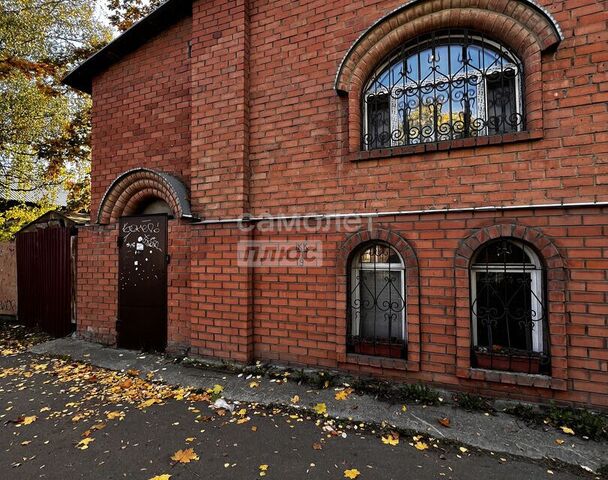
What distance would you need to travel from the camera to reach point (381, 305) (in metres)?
3.82

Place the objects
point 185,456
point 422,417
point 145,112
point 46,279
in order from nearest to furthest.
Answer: point 185,456 < point 422,417 < point 145,112 < point 46,279

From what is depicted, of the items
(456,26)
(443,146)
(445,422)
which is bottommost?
(445,422)

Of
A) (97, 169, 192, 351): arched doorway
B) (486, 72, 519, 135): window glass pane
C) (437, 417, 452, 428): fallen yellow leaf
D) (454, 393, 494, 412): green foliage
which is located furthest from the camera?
(97, 169, 192, 351): arched doorway

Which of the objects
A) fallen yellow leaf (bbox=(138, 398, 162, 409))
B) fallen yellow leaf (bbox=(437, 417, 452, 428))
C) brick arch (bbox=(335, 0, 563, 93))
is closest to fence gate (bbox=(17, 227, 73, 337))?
fallen yellow leaf (bbox=(138, 398, 162, 409))

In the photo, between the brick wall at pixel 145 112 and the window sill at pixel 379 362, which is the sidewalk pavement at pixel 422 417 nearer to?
the window sill at pixel 379 362

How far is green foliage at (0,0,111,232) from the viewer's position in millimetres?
8867

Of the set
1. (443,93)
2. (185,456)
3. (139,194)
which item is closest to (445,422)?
(185,456)

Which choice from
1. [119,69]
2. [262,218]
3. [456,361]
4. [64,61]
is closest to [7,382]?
[262,218]

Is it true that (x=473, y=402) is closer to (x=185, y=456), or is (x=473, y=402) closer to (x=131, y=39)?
(x=185, y=456)

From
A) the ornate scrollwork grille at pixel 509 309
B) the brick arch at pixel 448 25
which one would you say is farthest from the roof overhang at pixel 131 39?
the ornate scrollwork grille at pixel 509 309

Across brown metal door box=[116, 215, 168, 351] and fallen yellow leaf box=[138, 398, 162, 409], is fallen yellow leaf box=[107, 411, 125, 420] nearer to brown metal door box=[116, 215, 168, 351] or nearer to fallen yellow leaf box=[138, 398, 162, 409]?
fallen yellow leaf box=[138, 398, 162, 409]

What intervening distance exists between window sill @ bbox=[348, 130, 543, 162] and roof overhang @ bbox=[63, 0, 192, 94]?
356 cm

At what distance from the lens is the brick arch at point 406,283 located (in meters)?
3.53

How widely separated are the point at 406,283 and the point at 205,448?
7.97ft
